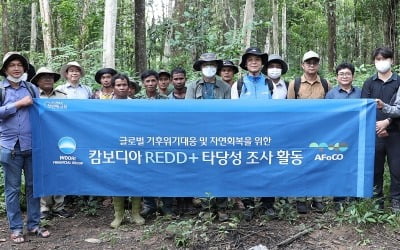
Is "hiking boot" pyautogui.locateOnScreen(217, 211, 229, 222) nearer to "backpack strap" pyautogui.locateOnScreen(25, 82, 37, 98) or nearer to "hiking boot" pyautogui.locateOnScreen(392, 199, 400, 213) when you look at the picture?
"hiking boot" pyautogui.locateOnScreen(392, 199, 400, 213)

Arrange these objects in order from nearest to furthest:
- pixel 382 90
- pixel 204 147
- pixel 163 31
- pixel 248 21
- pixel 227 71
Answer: pixel 204 147 → pixel 382 90 → pixel 227 71 → pixel 248 21 → pixel 163 31

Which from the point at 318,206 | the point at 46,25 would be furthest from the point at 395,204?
the point at 46,25

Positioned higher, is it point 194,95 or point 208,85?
point 208,85

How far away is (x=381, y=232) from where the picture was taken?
4902 mm

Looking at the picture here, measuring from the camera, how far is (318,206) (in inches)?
223

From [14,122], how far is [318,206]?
12.3ft

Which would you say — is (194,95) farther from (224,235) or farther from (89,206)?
(89,206)

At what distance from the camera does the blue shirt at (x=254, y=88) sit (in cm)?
541

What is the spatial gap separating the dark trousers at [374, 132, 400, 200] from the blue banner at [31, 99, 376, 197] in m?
0.36

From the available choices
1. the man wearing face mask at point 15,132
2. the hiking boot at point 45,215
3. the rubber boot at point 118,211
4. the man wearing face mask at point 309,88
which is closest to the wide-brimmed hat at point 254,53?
the man wearing face mask at point 309,88

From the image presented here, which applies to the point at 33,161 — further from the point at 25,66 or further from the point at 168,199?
the point at 168,199

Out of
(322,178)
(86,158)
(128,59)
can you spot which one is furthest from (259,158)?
(128,59)

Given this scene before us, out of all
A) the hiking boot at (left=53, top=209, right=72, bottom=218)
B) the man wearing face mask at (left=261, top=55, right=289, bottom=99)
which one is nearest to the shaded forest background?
the hiking boot at (left=53, top=209, right=72, bottom=218)

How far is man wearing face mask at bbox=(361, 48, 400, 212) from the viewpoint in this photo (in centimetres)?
520
